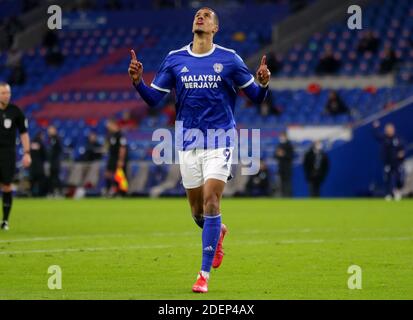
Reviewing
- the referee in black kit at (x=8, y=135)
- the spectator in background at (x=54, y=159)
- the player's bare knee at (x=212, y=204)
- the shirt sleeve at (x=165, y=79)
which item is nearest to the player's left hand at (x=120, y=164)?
the spectator in background at (x=54, y=159)

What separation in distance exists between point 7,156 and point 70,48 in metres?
29.5

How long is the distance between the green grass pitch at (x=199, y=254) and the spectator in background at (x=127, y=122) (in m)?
14.7

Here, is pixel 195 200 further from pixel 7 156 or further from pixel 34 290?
pixel 7 156

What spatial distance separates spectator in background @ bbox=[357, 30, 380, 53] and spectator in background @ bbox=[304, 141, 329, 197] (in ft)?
22.9

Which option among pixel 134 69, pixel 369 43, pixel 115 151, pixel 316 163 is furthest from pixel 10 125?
pixel 369 43

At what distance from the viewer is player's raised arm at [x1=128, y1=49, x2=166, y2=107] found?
34.7 ft

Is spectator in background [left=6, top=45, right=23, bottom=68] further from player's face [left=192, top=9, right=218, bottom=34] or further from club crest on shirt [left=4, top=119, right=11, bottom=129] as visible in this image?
player's face [left=192, top=9, right=218, bottom=34]

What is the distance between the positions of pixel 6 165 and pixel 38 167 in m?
16.4

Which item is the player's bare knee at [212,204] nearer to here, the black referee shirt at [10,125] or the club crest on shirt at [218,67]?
the club crest on shirt at [218,67]

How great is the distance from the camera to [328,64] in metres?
38.7

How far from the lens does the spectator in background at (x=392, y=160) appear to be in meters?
31.6

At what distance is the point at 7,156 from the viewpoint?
18.1 metres

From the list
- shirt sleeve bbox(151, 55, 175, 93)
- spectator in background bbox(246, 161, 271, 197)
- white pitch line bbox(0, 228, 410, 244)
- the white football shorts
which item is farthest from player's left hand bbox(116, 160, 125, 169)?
the white football shorts

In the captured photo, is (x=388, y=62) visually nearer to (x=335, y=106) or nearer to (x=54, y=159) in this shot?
(x=335, y=106)
